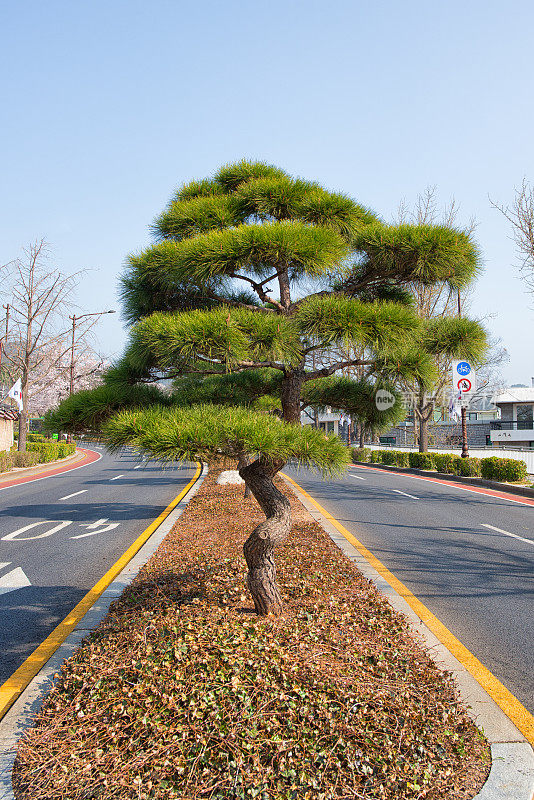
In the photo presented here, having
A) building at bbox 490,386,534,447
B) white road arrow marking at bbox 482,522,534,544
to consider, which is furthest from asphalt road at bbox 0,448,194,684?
building at bbox 490,386,534,447

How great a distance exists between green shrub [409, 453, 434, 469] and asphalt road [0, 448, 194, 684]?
35.8 ft

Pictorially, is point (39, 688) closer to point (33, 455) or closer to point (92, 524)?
point (92, 524)

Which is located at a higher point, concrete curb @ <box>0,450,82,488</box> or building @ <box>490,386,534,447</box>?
building @ <box>490,386,534,447</box>

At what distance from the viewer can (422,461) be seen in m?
23.4

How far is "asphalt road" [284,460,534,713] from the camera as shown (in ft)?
14.5

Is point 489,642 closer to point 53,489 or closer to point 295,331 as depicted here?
point 295,331

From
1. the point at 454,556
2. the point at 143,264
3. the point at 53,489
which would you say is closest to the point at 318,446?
the point at 143,264

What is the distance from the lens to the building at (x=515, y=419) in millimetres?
42094

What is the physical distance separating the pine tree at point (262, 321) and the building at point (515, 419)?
1559 inches

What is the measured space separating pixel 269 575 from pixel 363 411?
6.74ft

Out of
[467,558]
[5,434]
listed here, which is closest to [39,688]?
[467,558]

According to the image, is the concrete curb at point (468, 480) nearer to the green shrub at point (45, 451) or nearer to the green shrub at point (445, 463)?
the green shrub at point (445, 463)

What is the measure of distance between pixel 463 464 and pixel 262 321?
17.1 metres

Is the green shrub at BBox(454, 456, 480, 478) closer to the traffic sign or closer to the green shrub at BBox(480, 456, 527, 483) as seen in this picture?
the green shrub at BBox(480, 456, 527, 483)
